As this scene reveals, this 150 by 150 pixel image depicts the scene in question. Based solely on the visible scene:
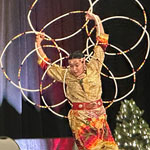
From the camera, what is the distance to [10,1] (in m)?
5.12

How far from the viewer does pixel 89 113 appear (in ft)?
11.0

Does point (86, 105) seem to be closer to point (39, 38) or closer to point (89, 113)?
point (89, 113)

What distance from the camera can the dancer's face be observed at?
3304 mm

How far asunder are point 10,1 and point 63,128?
2139 mm

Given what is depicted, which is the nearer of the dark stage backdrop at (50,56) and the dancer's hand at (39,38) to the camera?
the dancer's hand at (39,38)

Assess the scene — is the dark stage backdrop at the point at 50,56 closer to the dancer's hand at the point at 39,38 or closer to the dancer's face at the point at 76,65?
the dancer's hand at the point at 39,38

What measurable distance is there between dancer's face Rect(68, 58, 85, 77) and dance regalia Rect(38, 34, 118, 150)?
62mm

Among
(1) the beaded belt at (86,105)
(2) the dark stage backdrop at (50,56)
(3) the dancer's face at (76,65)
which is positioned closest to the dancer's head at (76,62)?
(3) the dancer's face at (76,65)

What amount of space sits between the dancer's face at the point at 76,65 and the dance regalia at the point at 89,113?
6 cm

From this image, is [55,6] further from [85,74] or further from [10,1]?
[85,74]

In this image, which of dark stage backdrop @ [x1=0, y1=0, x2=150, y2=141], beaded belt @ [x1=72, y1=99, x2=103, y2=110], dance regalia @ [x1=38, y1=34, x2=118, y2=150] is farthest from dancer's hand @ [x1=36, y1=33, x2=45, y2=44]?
dark stage backdrop @ [x1=0, y1=0, x2=150, y2=141]

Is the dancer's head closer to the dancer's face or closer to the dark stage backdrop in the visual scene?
the dancer's face

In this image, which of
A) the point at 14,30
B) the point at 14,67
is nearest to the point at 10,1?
the point at 14,30

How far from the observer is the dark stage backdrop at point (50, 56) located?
5.07 metres
